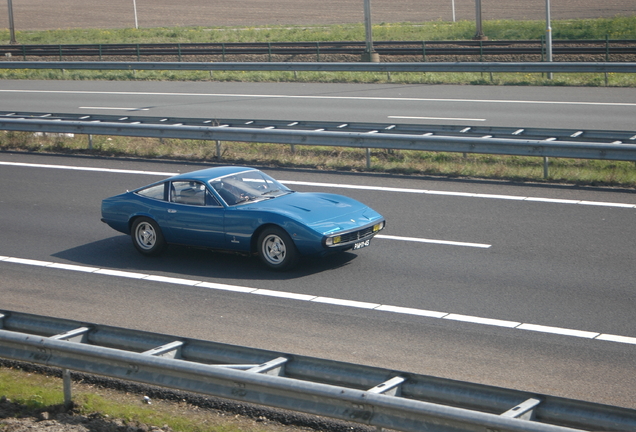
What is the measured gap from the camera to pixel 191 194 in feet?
34.7

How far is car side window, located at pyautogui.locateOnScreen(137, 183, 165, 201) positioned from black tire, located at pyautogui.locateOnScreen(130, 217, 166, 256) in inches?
12.7

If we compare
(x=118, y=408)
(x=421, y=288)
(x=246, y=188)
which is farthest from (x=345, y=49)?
(x=118, y=408)

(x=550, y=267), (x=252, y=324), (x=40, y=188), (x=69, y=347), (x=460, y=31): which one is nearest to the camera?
(x=69, y=347)

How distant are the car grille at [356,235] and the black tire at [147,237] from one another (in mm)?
2633

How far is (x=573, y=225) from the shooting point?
37.4 feet

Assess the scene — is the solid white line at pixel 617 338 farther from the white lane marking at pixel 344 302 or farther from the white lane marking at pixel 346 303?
the white lane marking at pixel 346 303

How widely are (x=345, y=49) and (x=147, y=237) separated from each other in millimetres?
25589

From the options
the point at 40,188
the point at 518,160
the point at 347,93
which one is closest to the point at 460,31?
the point at 347,93

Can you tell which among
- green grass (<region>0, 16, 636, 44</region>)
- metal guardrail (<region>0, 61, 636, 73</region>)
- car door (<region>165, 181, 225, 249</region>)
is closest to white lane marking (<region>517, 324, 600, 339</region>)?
car door (<region>165, 181, 225, 249</region>)

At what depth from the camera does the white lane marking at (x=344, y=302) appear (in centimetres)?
768

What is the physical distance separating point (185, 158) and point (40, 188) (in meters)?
3.29

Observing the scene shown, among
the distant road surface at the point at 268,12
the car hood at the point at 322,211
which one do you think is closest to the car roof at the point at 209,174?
the car hood at the point at 322,211

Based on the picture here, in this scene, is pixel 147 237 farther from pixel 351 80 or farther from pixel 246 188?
pixel 351 80

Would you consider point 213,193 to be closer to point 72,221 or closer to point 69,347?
point 72,221
